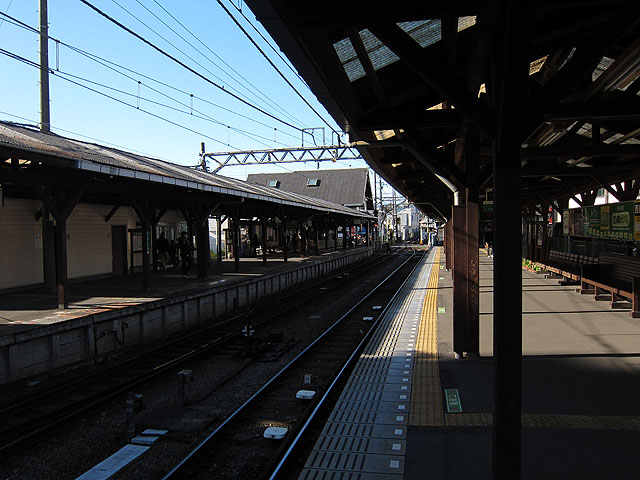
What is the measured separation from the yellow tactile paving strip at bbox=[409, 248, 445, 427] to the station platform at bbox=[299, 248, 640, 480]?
0.01m

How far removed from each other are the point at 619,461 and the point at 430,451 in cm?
135

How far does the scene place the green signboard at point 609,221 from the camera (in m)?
9.72

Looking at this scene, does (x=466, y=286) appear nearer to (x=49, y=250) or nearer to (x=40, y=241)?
(x=49, y=250)

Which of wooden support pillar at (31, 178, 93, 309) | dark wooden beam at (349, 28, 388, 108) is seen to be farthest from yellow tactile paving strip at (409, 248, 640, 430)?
wooden support pillar at (31, 178, 93, 309)

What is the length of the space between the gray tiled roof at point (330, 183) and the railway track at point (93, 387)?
3820 cm

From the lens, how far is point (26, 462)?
15.4ft

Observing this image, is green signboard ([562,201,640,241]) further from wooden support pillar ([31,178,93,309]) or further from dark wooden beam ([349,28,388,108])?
wooden support pillar ([31,178,93,309])

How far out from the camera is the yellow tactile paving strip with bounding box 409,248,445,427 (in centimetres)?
447

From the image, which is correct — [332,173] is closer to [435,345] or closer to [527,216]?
[527,216]

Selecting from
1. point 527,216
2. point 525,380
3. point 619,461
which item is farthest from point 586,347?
point 527,216

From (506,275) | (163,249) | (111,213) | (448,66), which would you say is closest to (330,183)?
(163,249)

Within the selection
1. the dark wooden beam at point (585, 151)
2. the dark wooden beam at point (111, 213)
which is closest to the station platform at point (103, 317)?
the dark wooden beam at point (111, 213)

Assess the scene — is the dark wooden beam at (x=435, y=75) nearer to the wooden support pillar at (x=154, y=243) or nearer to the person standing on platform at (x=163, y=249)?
the wooden support pillar at (x=154, y=243)

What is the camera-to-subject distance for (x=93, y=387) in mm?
6777
